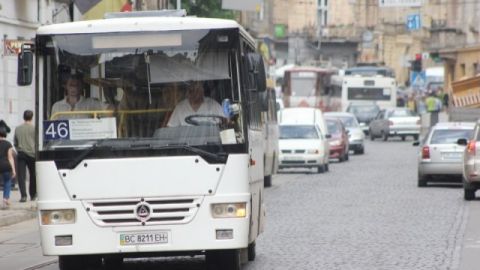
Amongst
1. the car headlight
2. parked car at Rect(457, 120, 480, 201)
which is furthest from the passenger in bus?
the car headlight

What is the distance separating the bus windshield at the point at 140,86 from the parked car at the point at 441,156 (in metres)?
19.9

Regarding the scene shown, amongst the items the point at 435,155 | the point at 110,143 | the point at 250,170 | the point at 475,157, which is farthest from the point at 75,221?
the point at 435,155

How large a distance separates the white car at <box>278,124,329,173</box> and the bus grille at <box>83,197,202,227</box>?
91.6 feet

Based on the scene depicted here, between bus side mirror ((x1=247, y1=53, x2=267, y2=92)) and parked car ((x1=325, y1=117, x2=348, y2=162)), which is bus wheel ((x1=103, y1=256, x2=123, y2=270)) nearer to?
bus side mirror ((x1=247, y1=53, x2=267, y2=92))

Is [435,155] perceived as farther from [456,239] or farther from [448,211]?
[456,239]

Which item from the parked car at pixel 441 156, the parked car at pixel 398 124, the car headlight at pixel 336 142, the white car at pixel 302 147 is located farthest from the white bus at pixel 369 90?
the parked car at pixel 441 156

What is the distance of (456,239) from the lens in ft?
67.4

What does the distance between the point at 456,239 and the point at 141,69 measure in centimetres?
715

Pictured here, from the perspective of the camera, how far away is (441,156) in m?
34.6

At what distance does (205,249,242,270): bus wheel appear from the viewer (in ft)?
50.4

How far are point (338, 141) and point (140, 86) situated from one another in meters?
35.5

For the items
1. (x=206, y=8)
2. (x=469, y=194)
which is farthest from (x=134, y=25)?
(x=206, y=8)

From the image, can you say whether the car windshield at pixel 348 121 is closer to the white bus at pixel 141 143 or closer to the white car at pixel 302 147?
the white car at pixel 302 147

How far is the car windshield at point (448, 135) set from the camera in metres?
35.2
